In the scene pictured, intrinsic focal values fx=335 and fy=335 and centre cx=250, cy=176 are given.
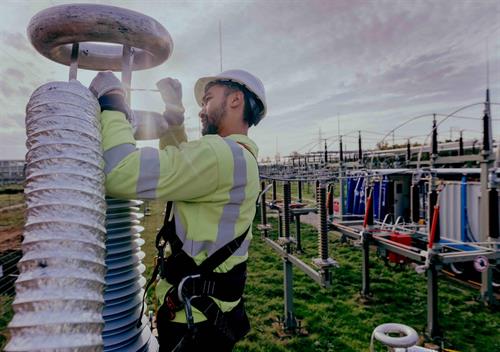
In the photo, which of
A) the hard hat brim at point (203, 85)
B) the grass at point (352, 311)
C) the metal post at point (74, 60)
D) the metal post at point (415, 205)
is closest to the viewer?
the metal post at point (74, 60)

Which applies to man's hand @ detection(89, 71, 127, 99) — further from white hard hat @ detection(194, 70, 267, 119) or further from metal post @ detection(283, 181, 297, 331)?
metal post @ detection(283, 181, 297, 331)

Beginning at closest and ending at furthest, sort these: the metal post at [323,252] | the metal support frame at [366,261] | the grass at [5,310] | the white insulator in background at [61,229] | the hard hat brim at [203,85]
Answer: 1. the white insulator in background at [61,229]
2. the hard hat brim at [203,85]
3. the metal post at [323,252]
4. the grass at [5,310]
5. the metal support frame at [366,261]

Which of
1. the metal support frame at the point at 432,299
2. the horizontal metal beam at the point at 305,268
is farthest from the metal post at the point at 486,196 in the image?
the horizontal metal beam at the point at 305,268

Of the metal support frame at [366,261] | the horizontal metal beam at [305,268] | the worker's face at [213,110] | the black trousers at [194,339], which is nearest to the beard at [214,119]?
the worker's face at [213,110]

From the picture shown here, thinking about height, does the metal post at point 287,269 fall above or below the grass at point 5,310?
above

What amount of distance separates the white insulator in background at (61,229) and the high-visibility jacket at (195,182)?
0.09 metres

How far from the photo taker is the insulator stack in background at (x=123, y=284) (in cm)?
150

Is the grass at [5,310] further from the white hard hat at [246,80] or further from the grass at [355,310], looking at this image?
the white hard hat at [246,80]

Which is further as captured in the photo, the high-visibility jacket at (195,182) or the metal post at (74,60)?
the metal post at (74,60)

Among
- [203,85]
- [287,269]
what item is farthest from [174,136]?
[287,269]

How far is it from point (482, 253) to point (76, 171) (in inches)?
220

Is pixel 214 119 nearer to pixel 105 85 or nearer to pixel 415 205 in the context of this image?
pixel 105 85

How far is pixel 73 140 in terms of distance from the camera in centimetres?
106

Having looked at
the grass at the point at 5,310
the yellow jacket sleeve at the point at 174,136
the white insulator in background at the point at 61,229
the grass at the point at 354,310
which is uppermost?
the yellow jacket sleeve at the point at 174,136
